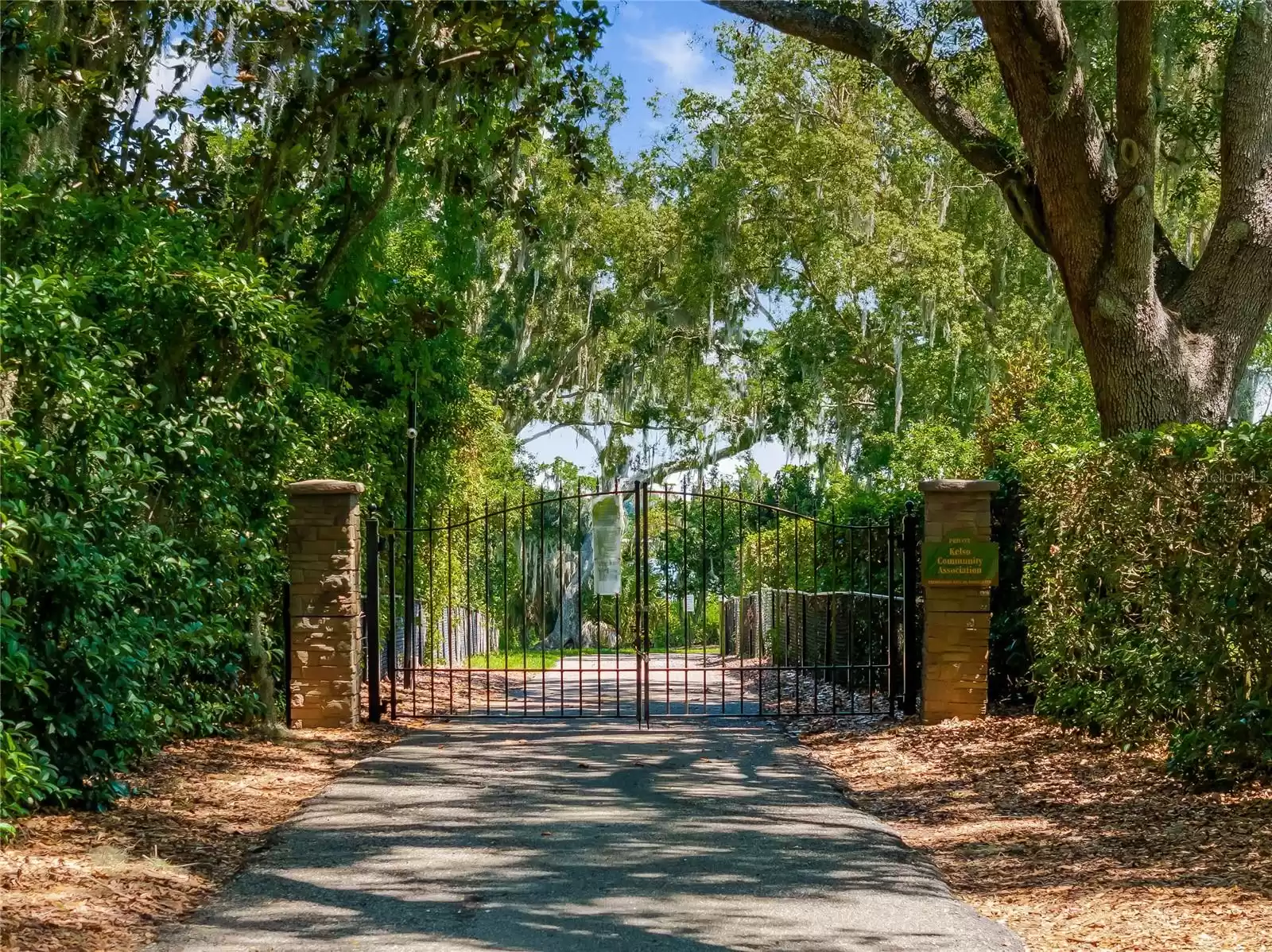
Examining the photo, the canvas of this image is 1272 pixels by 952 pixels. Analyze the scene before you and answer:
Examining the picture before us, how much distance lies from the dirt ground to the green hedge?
29cm

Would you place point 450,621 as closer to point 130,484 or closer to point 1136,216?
point 130,484

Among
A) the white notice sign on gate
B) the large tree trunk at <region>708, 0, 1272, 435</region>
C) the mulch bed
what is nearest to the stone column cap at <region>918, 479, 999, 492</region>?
the large tree trunk at <region>708, 0, 1272, 435</region>

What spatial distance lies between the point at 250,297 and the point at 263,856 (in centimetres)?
387

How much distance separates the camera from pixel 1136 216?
10.7 m

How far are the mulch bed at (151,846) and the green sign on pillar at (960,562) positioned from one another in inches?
188

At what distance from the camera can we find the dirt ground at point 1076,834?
5336 millimetres

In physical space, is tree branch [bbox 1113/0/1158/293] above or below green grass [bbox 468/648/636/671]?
above

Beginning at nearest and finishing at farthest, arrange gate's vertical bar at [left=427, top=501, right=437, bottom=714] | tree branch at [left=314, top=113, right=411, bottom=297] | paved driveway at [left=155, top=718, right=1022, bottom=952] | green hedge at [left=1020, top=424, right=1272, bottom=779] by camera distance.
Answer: paved driveway at [left=155, top=718, right=1022, bottom=952]
green hedge at [left=1020, top=424, right=1272, bottom=779]
gate's vertical bar at [left=427, top=501, right=437, bottom=714]
tree branch at [left=314, top=113, right=411, bottom=297]

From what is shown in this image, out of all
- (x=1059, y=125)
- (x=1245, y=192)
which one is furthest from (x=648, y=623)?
(x=1245, y=192)

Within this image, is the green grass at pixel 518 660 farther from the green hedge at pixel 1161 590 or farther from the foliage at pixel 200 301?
the green hedge at pixel 1161 590

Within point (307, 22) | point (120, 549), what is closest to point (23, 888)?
point (120, 549)

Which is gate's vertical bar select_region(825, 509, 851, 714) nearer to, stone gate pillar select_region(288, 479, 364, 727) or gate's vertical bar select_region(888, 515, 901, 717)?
gate's vertical bar select_region(888, 515, 901, 717)

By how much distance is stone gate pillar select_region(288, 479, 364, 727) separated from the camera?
37.0 ft

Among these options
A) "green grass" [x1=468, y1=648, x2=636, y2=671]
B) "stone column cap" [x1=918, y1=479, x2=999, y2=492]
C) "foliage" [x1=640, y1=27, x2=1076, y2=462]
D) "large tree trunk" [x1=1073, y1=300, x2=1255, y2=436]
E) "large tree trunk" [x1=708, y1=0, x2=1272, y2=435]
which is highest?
"foliage" [x1=640, y1=27, x2=1076, y2=462]
